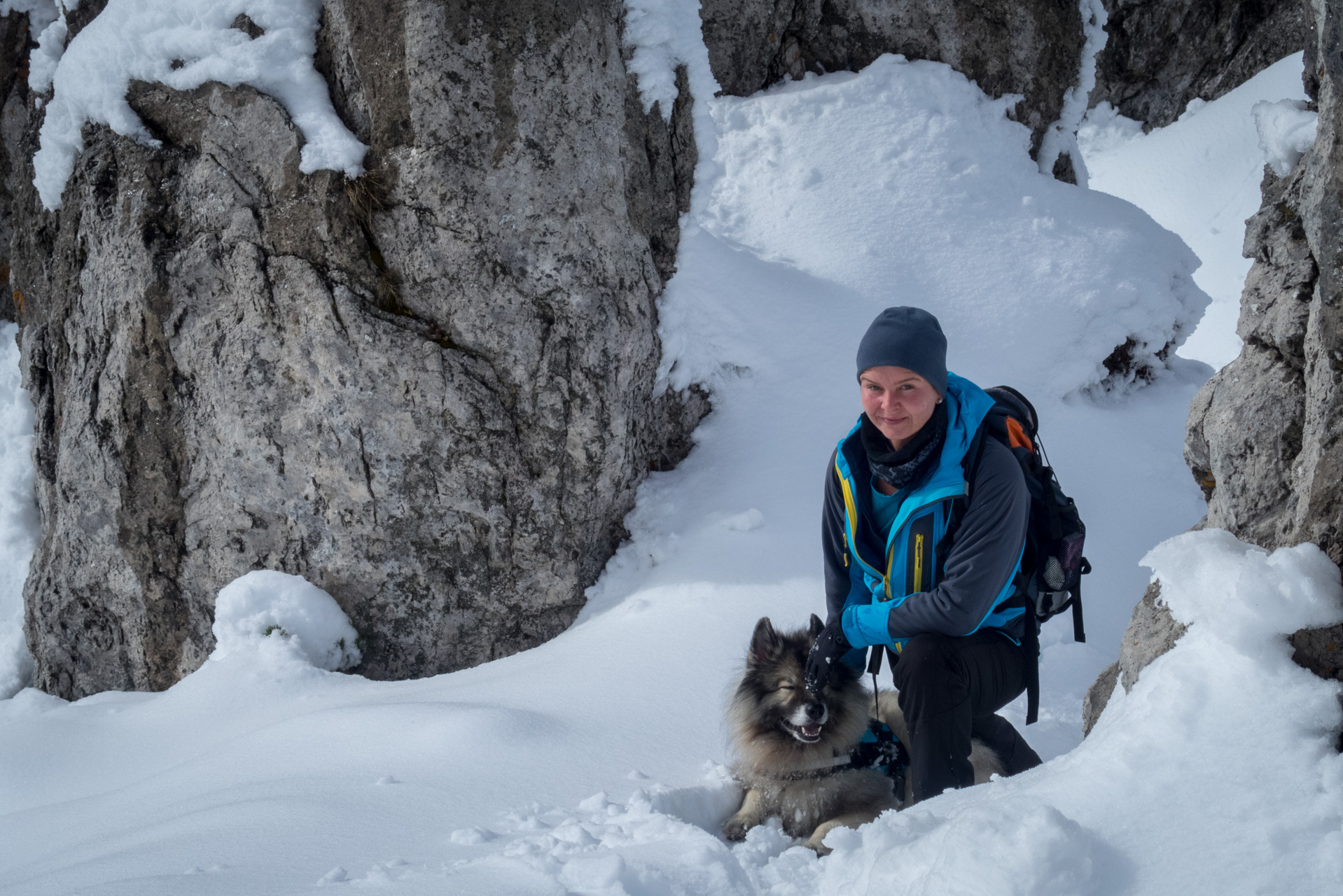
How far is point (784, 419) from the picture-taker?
5203 mm

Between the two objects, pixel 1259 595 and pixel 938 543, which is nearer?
pixel 1259 595

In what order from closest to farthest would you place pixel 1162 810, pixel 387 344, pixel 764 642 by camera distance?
1. pixel 1162 810
2. pixel 764 642
3. pixel 387 344

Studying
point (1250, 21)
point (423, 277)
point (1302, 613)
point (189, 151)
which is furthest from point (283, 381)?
point (1250, 21)

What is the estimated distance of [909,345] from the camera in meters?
2.43

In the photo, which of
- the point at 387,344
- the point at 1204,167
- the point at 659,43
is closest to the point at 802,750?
the point at 387,344

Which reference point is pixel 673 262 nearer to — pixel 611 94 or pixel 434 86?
pixel 611 94

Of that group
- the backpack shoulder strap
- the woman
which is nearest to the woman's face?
the woman

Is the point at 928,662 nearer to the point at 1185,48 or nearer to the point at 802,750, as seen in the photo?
the point at 802,750

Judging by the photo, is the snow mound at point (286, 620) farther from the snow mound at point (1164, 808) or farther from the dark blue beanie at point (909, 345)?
the dark blue beanie at point (909, 345)

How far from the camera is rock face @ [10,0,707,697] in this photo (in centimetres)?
444

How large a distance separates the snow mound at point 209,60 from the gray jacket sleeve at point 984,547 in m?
3.58

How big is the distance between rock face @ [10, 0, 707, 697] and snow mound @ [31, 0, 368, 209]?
0.28 ft

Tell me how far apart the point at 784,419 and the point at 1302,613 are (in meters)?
3.54

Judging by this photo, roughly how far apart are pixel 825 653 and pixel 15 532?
20.2 feet
